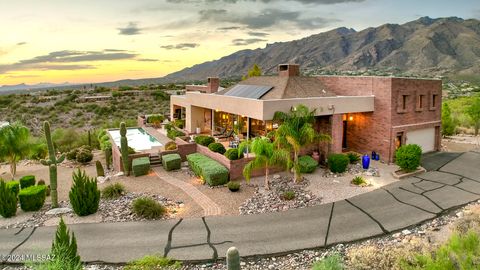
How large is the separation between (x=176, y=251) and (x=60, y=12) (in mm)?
25883

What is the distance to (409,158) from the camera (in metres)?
19.2

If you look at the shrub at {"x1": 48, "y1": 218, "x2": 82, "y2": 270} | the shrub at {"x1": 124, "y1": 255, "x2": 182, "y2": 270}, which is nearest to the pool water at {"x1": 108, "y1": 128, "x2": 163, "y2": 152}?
the shrub at {"x1": 124, "y1": 255, "x2": 182, "y2": 270}

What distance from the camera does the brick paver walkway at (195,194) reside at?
594 inches

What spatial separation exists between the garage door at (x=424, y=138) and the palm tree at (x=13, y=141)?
26.4m

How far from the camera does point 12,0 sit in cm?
2395

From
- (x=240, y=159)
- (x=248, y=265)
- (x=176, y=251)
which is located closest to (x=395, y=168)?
(x=240, y=159)

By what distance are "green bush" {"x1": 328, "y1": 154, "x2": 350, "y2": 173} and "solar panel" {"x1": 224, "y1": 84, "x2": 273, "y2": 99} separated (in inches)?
274

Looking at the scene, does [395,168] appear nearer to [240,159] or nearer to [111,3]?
[240,159]

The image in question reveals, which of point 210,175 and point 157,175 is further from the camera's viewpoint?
point 157,175

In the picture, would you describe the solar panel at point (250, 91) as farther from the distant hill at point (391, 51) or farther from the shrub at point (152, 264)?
the distant hill at point (391, 51)

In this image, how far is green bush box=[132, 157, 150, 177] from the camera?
20.8 m

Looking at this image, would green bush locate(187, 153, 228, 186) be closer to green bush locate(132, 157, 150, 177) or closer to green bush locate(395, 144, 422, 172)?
green bush locate(132, 157, 150, 177)

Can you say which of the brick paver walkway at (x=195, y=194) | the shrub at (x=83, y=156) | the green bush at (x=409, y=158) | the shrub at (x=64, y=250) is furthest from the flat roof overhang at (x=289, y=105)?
the shrub at (x=64, y=250)

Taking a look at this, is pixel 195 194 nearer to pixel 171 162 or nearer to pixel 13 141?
pixel 171 162
